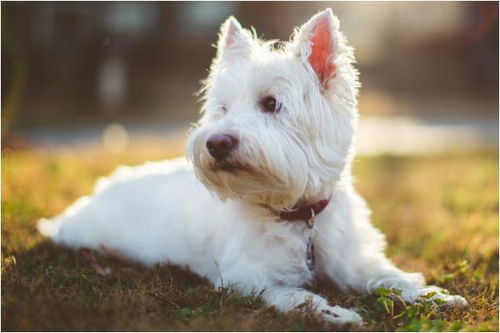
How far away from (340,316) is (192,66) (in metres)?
23.2

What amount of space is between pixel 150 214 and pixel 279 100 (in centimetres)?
173

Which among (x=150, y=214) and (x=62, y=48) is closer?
(x=150, y=214)

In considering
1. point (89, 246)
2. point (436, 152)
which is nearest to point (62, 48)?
point (436, 152)

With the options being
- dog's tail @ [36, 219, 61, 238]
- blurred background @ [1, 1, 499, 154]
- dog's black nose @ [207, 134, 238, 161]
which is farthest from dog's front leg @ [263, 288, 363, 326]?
blurred background @ [1, 1, 499, 154]

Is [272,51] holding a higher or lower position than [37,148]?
higher

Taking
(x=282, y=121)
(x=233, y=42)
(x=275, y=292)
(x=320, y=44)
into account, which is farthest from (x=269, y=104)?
(x=275, y=292)

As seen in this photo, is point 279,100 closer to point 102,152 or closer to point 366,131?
point 102,152

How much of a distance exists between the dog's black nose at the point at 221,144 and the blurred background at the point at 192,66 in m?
9.95

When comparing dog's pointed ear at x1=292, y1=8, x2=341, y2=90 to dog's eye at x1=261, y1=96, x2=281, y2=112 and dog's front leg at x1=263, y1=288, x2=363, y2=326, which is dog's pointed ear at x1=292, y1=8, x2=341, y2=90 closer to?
dog's eye at x1=261, y1=96, x2=281, y2=112

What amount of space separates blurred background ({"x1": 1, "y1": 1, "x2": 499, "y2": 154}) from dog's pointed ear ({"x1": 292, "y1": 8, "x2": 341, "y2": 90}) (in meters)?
9.34

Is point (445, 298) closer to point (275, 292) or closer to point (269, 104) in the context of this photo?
point (275, 292)

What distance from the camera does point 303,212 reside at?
13.5 ft

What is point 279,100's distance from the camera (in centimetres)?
382

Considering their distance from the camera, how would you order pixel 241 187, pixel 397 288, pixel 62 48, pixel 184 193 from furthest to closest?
pixel 62 48 < pixel 184 193 < pixel 397 288 < pixel 241 187
